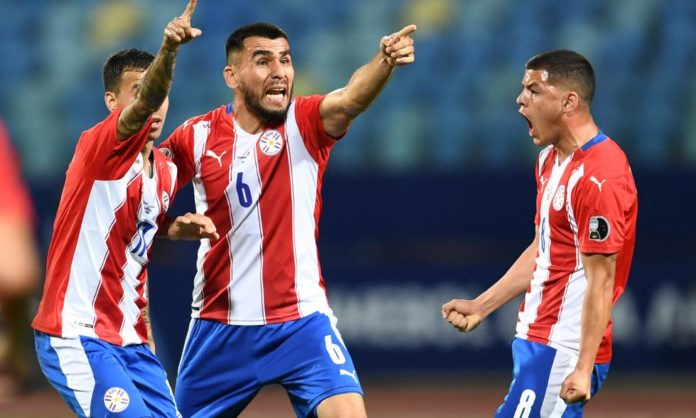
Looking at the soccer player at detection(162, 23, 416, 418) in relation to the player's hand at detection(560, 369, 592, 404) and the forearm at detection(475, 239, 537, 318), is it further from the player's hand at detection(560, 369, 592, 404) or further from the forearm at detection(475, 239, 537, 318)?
the player's hand at detection(560, 369, 592, 404)

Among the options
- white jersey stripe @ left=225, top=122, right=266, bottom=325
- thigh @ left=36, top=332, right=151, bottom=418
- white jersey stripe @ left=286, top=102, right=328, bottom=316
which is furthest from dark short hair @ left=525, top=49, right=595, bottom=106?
thigh @ left=36, top=332, right=151, bottom=418

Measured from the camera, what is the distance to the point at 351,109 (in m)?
4.82

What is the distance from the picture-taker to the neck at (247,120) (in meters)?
5.14

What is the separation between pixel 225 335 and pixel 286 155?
0.91 metres

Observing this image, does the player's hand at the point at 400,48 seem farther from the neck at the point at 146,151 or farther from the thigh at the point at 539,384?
the thigh at the point at 539,384

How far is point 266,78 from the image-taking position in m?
5.11

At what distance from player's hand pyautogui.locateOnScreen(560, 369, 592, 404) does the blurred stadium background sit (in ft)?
17.5

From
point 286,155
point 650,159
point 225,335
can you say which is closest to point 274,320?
point 225,335

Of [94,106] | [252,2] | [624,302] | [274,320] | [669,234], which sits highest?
[252,2]

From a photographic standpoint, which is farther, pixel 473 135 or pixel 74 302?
pixel 473 135

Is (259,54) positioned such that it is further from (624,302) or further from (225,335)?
(624,302)

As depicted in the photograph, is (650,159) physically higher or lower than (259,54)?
lower

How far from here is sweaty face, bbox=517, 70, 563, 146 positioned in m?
4.57

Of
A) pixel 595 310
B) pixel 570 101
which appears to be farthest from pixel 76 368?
pixel 570 101
